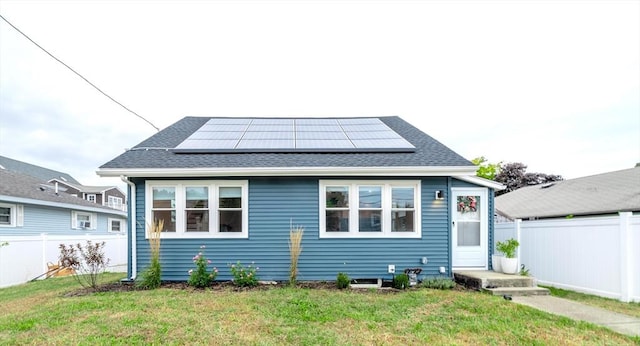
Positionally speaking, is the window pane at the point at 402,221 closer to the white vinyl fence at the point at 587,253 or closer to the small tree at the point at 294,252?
the small tree at the point at 294,252

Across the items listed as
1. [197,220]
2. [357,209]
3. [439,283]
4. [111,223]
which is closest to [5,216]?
[111,223]

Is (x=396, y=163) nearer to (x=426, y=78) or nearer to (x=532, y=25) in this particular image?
(x=532, y=25)

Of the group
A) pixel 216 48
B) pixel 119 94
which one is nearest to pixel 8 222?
pixel 119 94

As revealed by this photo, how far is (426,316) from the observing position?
200 inches

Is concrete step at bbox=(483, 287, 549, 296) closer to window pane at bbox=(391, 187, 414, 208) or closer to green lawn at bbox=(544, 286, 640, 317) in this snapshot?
green lawn at bbox=(544, 286, 640, 317)

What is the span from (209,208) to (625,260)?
8.15m

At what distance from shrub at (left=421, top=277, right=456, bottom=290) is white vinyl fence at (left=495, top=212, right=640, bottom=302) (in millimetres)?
2544

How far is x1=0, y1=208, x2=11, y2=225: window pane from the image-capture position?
12061mm

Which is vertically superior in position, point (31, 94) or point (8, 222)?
point (31, 94)

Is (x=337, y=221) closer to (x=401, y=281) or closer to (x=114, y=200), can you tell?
(x=401, y=281)

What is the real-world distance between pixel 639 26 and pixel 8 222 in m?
20.9

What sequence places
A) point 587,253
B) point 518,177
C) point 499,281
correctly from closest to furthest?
point 499,281
point 587,253
point 518,177

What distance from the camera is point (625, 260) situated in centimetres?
631

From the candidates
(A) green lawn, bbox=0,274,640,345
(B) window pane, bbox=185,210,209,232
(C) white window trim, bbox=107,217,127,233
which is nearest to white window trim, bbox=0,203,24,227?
(C) white window trim, bbox=107,217,127,233
